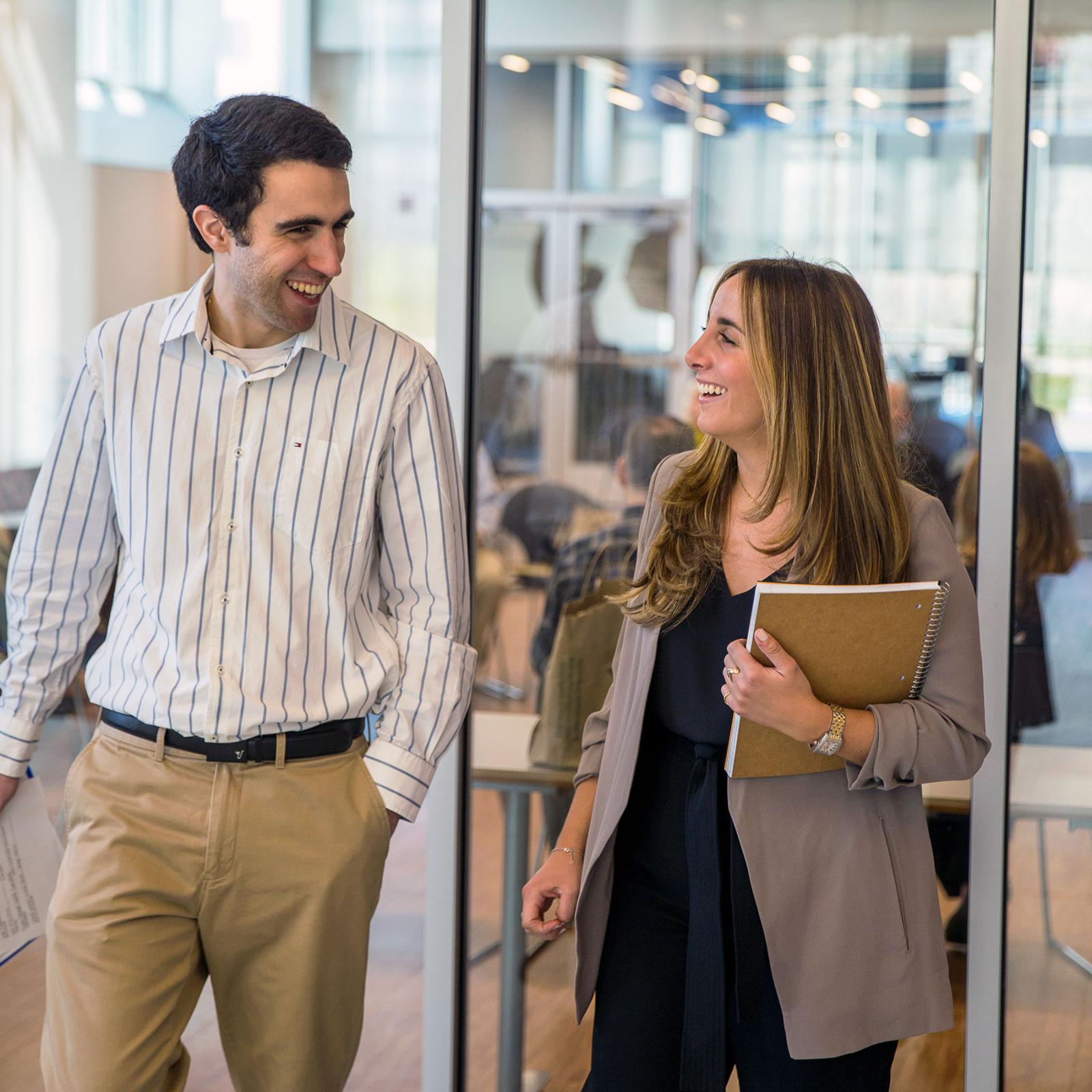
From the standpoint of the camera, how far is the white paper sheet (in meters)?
1.84

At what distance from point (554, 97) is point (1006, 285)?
2.46 meters

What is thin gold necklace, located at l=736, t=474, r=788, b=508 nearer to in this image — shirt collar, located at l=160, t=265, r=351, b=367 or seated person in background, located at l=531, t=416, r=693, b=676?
shirt collar, located at l=160, t=265, r=351, b=367

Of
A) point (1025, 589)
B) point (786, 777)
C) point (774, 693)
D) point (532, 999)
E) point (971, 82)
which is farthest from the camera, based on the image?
point (971, 82)

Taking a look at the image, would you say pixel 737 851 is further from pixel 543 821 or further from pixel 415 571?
pixel 543 821

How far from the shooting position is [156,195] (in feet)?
11.0

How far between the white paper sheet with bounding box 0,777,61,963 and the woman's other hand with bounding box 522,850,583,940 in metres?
0.71

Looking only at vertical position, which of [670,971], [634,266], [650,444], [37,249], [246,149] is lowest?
[670,971]

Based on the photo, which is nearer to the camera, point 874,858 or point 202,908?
point 874,858

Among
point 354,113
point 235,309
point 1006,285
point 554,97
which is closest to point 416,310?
point 354,113

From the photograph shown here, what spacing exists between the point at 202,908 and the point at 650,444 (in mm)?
1695

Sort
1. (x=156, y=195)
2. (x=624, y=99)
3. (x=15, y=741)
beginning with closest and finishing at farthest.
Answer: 1. (x=15, y=741)
2. (x=156, y=195)
3. (x=624, y=99)

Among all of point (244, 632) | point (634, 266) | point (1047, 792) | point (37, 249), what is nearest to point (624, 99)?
point (634, 266)

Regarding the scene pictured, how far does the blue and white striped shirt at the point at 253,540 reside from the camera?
167 cm

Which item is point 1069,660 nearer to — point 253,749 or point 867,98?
point 253,749
